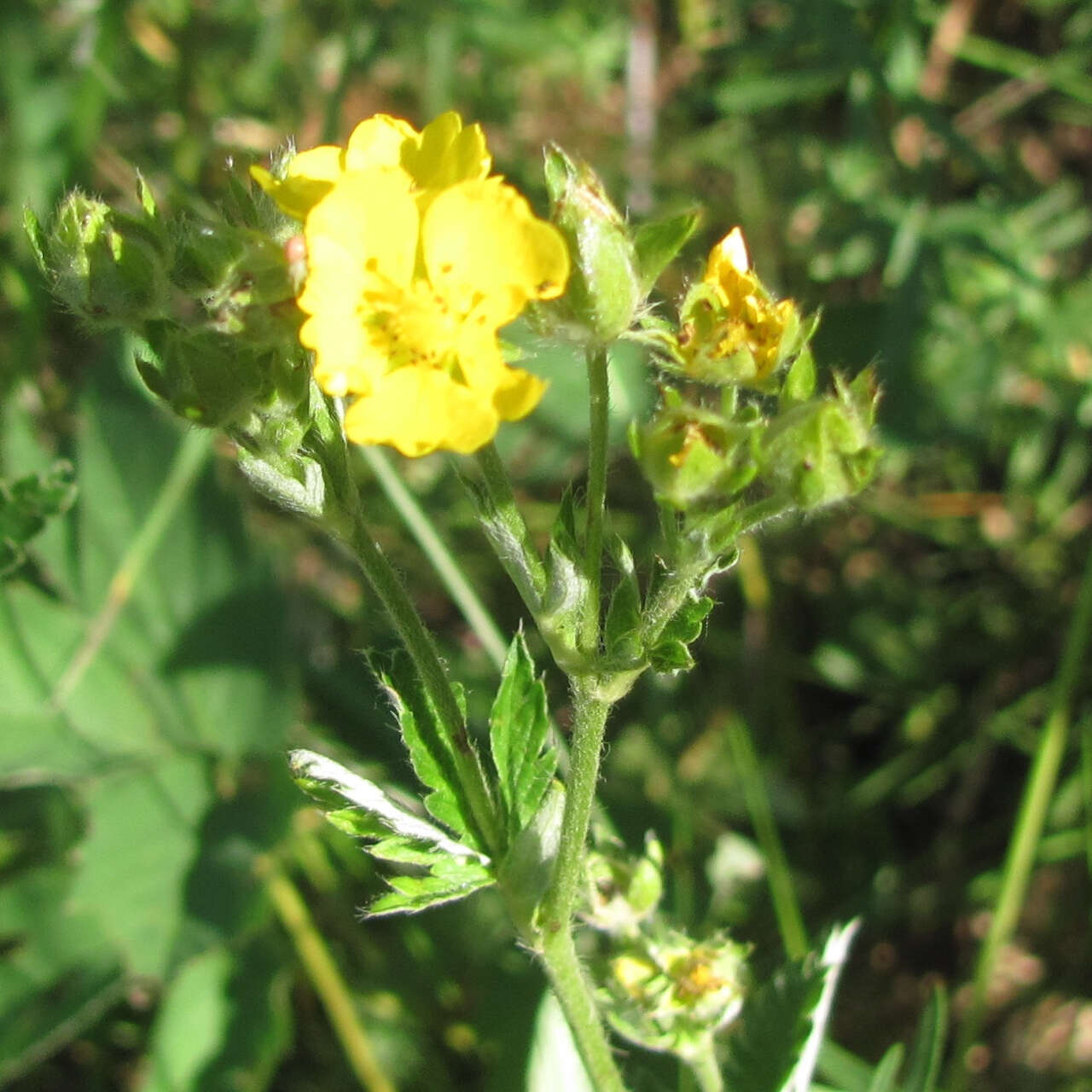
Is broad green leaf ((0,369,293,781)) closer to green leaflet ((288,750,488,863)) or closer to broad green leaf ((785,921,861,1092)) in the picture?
green leaflet ((288,750,488,863))

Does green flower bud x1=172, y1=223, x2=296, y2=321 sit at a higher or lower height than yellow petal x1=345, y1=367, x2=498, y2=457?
higher

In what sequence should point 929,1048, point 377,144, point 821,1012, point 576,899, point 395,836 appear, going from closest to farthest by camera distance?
1. point 377,144
2. point 395,836
3. point 576,899
4. point 929,1048
5. point 821,1012

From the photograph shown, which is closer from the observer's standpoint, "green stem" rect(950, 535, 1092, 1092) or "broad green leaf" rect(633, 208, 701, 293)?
"broad green leaf" rect(633, 208, 701, 293)

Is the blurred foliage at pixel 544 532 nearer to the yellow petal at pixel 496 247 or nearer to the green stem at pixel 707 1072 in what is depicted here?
the green stem at pixel 707 1072

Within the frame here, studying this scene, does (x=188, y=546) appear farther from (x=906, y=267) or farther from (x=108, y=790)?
(x=906, y=267)

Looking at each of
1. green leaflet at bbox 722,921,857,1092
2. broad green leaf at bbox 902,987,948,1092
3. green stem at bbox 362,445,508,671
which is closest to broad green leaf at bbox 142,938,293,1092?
green stem at bbox 362,445,508,671

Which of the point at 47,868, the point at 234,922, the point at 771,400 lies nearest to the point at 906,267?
the point at 771,400

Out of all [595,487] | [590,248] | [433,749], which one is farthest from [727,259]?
[433,749]

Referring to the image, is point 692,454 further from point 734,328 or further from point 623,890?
point 623,890
